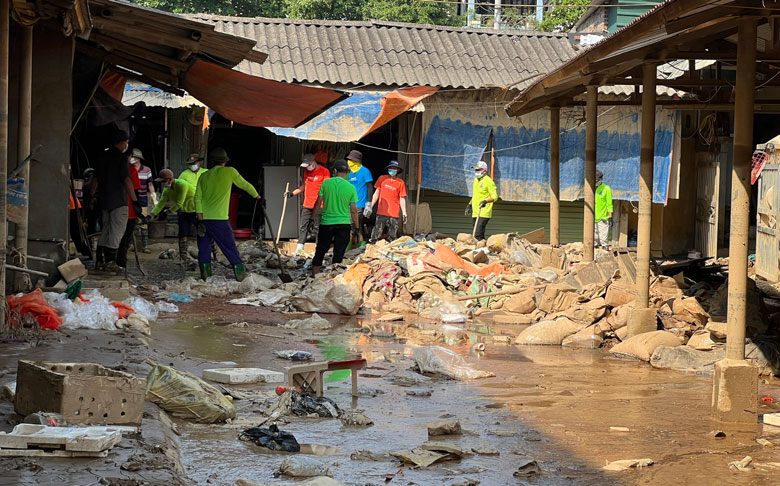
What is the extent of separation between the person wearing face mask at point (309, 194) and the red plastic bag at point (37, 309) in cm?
867

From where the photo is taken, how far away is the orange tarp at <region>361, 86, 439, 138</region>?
1762cm

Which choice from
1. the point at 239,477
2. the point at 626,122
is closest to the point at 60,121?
the point at 239,477

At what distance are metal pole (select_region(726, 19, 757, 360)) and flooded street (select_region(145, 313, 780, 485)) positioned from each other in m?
0.75

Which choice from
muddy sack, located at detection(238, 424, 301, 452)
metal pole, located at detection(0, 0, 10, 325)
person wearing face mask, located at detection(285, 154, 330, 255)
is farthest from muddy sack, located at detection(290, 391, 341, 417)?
person wearing face mask, located at detection(285, 154, 330, 255)

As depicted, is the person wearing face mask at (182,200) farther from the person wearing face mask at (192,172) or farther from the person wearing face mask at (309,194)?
the person wearing face mask at (309,194)

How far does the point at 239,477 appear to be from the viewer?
17.2ft

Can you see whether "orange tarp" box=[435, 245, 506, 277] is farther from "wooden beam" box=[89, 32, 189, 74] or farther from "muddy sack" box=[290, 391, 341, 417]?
"muddy sack" box=[290, 391, 341, 417]

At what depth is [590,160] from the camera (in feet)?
43.5

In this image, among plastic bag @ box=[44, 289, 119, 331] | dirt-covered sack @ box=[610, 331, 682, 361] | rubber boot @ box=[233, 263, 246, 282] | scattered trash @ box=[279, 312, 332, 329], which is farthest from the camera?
rubber boot @ box=[233, 263, 246, 282]

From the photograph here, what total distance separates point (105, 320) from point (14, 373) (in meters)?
2.46

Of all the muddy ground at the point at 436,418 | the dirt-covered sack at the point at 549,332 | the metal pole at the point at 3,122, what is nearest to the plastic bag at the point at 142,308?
the muddy ground at the point at 436,418

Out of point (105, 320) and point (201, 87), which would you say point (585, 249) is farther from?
point (105, 320)

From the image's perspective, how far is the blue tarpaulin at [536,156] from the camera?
1958 cm

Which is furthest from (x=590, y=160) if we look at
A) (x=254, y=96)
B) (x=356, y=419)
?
(x=356, y=419)
